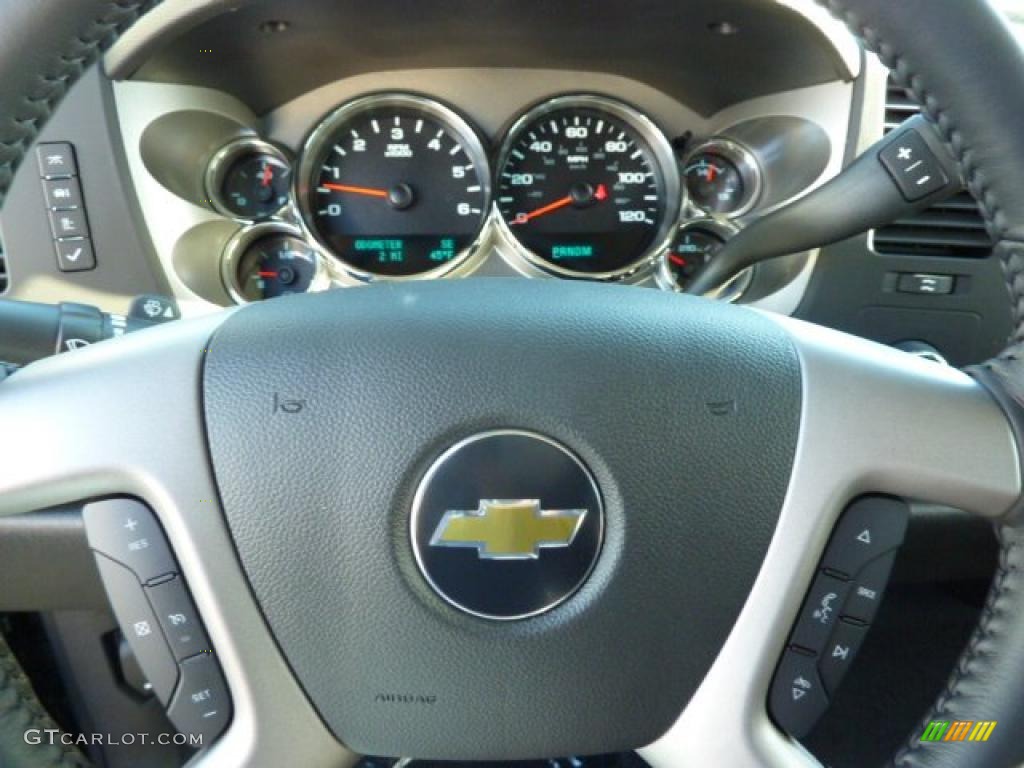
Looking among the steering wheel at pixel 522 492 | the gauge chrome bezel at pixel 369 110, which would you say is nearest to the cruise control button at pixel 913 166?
the steering wheel at pixel 522 492

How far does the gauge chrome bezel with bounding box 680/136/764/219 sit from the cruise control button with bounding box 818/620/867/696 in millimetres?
1390

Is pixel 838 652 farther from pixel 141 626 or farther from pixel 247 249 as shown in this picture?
pixel 247 249

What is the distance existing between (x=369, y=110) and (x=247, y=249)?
1.19ft

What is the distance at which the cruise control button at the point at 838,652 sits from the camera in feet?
2.69

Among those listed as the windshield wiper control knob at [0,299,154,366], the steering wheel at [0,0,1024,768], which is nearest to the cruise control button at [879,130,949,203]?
the steering wheel at [0,0,1024,768]

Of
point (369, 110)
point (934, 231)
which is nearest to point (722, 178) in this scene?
point (934, 231)

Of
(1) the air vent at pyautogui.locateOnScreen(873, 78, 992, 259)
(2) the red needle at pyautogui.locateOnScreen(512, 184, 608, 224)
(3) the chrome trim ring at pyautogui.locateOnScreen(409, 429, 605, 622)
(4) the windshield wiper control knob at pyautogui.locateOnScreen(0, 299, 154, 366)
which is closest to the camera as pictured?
(3) the chrome trim ring at pyautogui.locateOnScreen(409, 429, 605, 622)

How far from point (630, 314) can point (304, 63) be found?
133 centimetres

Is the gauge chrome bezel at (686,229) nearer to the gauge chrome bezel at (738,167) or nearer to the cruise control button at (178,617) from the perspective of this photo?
the gauge chrome bezel at (738,167)

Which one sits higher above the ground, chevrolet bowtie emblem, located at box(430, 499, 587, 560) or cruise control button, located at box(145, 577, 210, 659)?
chevrolet bowtie emblem, located at box(430, 499, 587, 560)

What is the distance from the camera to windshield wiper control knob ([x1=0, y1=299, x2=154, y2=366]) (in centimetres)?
109

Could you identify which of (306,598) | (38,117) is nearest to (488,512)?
(306,598)

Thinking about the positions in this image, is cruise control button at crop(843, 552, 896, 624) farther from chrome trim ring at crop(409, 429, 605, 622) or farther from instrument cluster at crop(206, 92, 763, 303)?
instrument cluster at crop(206, 92, 763, 303)

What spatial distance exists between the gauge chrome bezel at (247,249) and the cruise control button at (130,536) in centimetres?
125
